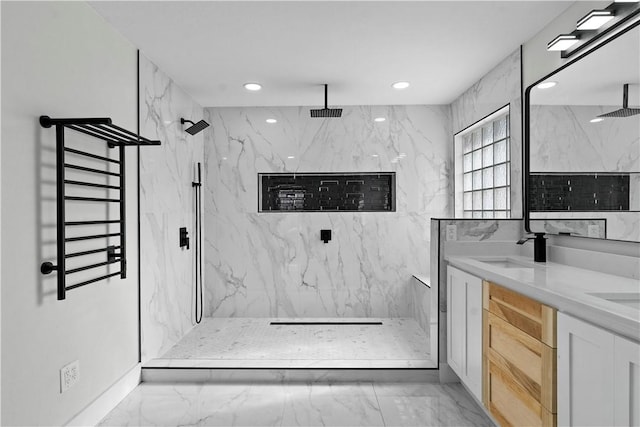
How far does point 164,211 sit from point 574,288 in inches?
114

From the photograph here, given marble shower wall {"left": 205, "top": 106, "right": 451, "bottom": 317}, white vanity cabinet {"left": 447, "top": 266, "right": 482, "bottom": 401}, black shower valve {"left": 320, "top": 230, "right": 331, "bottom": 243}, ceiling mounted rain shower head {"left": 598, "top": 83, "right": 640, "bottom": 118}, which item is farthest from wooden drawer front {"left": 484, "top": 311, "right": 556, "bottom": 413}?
black shower valve {"left": 320, "top": 230, "right": 331, "bottom": 243}

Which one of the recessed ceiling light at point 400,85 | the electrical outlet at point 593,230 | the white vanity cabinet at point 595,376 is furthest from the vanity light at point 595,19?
the recessed ceiling light at point 400,85

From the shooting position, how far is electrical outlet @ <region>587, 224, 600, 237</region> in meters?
2.21

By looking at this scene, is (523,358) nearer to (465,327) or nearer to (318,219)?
(465,327)

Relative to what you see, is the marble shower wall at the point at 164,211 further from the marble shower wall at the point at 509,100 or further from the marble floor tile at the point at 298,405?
the marble shower wall at the point at 509,100

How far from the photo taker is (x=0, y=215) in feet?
5.57

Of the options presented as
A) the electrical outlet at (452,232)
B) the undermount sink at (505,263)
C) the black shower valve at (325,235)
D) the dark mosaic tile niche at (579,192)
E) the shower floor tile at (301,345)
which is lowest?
the shower floor tile at (301,345)

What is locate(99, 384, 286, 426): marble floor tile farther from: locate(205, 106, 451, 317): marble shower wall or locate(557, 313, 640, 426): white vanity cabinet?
locate(205, 106, 451, 317): marble shower wall

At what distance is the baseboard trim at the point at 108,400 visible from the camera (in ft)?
7.41

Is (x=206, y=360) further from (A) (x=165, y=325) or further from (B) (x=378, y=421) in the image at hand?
(B) (x=378, y=421)

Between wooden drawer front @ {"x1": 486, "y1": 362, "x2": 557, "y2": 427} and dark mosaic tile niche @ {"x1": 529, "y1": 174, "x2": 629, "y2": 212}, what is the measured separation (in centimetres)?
99

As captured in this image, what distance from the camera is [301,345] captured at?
11.7ft

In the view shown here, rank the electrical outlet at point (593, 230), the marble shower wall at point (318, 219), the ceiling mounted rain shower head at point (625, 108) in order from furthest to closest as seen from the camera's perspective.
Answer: the marble shower wall at point (318, 219)
the electrical outlet at point (593, 230)
the ceiling mounted rain shower head at point (625, 108)

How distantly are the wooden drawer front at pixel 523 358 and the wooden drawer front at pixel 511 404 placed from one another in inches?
0.8
